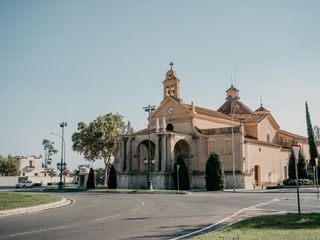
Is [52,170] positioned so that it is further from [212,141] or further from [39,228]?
[39,228]

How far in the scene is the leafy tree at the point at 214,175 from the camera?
4472 centimetres

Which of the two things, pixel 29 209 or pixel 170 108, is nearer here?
pixel 29 209

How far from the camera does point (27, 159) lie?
106m

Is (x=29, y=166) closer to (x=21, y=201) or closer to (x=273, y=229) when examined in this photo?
(x=21, y=201)

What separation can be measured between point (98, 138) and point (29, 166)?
50.2 m

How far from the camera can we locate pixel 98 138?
64.2 m

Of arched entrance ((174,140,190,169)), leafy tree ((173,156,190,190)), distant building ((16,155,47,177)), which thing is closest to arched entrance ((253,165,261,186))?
arched entrance ((174,140,190,169))

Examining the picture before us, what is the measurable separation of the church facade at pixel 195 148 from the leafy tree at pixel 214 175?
1.79 meters

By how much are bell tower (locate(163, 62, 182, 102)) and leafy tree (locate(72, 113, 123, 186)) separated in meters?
12.3

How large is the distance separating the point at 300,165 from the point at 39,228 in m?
51.5

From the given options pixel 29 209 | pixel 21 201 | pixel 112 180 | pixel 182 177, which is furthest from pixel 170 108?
pixel 29 209

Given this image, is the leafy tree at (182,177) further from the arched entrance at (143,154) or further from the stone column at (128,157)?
the stone column at (128,157)

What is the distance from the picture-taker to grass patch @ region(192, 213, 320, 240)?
960 centimetres

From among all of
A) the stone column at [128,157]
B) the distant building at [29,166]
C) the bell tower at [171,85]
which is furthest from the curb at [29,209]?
the distant building at [29,166]
